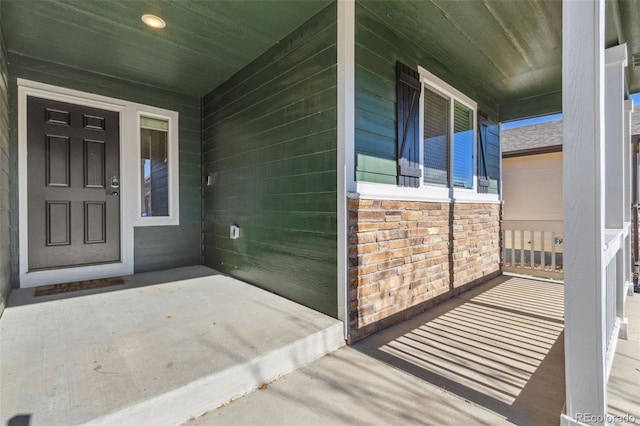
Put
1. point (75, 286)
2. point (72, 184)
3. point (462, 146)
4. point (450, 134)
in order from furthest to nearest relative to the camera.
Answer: point (462, 146) → point (450, 134) → point (72, 184) → point (75, 286)

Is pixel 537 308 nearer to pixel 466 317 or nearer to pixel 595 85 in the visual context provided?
pixel 466 317

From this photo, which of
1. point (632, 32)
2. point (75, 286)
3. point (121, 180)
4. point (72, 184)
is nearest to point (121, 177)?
point (121, 180)

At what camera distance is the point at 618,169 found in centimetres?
274

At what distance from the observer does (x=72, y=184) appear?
3385 mm

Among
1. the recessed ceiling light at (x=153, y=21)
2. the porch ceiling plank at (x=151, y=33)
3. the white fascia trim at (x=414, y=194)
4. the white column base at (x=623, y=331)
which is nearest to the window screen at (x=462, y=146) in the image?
the white fascia trim at (x=414, y=194)

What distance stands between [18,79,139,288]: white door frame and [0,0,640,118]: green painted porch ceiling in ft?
1.08

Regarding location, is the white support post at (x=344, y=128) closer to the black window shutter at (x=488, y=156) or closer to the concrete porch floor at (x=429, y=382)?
the concrete porch floor at (x=429, y=382)

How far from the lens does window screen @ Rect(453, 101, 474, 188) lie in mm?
3779

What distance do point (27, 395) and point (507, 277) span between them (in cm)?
534

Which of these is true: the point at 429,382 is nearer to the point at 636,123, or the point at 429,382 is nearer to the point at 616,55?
the point at 616,55

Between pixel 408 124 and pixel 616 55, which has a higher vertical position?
pixel 616 55

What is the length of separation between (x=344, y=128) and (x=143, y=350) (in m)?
2.01

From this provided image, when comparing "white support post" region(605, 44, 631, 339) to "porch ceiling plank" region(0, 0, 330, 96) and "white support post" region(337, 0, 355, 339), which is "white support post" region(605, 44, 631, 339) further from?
"porch ceiling plank" region(0, 0, 330, 96)

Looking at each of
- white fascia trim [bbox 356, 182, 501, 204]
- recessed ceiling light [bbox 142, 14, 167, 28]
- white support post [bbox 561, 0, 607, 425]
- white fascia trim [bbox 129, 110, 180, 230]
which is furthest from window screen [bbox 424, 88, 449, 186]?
white fascia trim [bbox 129, 110, 180, 230]
